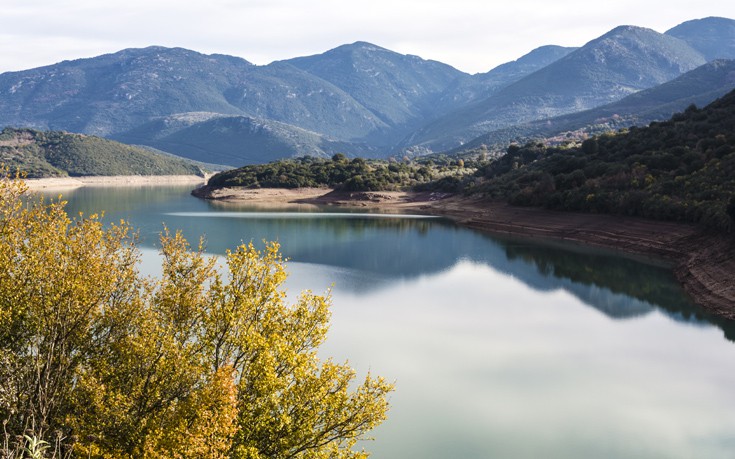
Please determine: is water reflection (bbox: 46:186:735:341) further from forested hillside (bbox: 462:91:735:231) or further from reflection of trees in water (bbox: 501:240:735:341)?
forested hillside (bbox: 462:91:735:231)

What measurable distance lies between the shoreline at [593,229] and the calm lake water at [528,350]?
2404mm

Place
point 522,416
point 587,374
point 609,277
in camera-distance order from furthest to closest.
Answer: point 609,277 < point 587,374 < point 522,416

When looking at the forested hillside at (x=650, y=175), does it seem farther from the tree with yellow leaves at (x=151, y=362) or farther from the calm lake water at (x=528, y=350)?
the tree with yellow leaves at (x=151, y=362)

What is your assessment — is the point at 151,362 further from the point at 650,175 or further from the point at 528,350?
the point at 650,175

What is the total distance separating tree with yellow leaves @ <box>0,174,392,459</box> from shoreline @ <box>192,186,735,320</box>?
1379 inches

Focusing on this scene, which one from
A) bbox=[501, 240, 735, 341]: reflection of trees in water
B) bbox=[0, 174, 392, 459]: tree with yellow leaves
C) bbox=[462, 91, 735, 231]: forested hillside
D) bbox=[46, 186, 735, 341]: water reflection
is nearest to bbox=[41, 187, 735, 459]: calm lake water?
bbox=[501, 240, 735, 341]: reflection of trees in water

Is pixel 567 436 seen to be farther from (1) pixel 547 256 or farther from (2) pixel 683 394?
(1) pixel 547 256

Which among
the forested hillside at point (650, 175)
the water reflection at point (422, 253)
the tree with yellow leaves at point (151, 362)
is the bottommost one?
the water reflection at point (422, 253)

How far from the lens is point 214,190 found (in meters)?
159

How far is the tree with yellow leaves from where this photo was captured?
14.1 m

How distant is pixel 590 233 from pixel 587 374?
159ft

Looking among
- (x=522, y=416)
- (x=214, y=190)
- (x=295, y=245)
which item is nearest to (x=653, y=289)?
(x=522, y=416)

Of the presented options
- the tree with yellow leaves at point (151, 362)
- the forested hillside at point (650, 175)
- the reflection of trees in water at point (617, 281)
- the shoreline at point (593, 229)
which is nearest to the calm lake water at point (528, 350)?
the reflection of trees in water at point (617, 281)

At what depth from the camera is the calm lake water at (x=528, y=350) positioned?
906 inches
